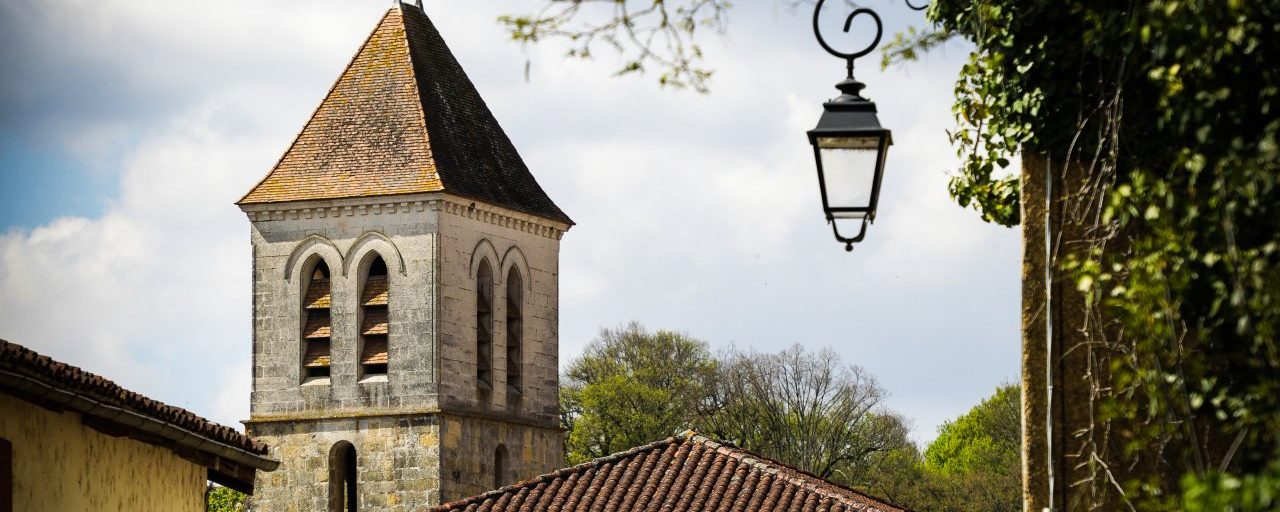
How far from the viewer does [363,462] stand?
3488 centimetres

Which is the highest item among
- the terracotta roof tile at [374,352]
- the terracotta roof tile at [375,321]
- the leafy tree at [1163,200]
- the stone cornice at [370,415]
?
the terracotta roof tile at [375,321]

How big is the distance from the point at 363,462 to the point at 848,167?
27.7m

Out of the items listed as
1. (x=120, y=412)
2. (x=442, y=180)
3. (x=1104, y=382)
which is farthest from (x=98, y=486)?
(x=442, y=180)

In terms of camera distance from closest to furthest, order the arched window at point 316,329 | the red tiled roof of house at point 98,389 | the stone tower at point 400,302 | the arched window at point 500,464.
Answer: the red tiled roof of house at point 98,389 < the stone tower at point 400,302 < the arched window at point 500,464 < the arched window at point 316,329

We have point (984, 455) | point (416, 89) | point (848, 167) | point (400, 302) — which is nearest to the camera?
point (848, 167)

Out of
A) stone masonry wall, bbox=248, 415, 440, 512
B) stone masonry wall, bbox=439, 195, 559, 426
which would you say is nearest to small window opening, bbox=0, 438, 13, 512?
stone masonry wall, bbox=248, 415, 440, 512

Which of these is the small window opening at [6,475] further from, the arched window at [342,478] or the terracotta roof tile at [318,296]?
the terracotta roof tile at [318,296]

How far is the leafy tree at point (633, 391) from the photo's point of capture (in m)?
56.2

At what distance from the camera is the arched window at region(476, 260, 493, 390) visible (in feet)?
118

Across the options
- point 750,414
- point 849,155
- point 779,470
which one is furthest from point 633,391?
point 849,155

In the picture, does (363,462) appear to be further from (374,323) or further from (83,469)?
(83,469)

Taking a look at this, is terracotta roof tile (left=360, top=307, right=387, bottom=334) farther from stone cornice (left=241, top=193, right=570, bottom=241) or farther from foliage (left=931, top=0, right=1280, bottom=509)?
foliage (left=931, top=0, right=1280, bottom=509)

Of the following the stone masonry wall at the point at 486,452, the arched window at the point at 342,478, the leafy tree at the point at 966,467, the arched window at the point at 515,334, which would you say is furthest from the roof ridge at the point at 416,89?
the leafy tree at the point at 966,467

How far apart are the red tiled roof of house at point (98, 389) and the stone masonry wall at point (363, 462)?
16.7 metres
